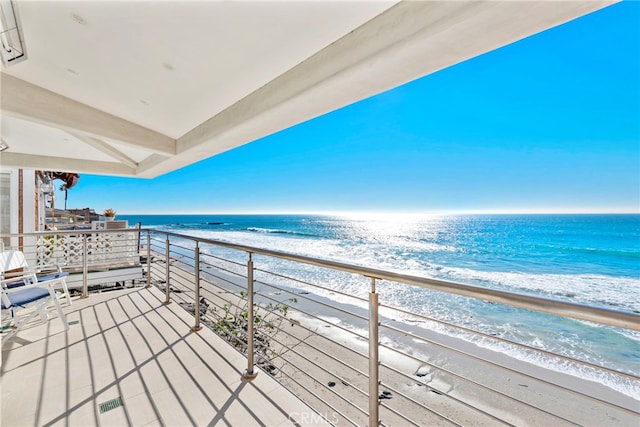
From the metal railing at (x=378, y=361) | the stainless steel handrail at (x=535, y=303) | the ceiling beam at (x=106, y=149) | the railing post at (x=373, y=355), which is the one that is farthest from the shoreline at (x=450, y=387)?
the ceiling beam at (x=106, y=149)

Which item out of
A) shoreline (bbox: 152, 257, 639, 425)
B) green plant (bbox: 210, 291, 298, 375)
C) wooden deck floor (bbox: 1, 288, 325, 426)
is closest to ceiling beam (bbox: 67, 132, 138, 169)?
wooden deck floor (bbox: 1, 288, 325, 426)

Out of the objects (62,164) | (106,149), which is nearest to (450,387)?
(106,149)

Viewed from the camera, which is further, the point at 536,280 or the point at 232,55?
the point at 536,280

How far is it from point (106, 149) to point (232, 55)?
2993 mm

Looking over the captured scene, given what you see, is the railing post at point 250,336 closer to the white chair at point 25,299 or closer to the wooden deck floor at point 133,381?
the wooden deck floor at point 133,381

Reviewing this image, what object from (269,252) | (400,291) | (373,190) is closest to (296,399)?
(269,252)

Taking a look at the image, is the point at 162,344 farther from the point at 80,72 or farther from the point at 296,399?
the point at 80,72

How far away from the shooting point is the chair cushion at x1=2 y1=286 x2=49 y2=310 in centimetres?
232

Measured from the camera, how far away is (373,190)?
92.2ft

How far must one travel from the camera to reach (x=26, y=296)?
2432 millimetres

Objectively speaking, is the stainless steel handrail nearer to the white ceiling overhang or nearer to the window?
the white ceiling overhang

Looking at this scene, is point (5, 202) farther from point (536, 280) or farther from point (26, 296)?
point (536, 280)

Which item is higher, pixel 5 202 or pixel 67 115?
pixel 67 115

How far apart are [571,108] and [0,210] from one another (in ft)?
71.0
